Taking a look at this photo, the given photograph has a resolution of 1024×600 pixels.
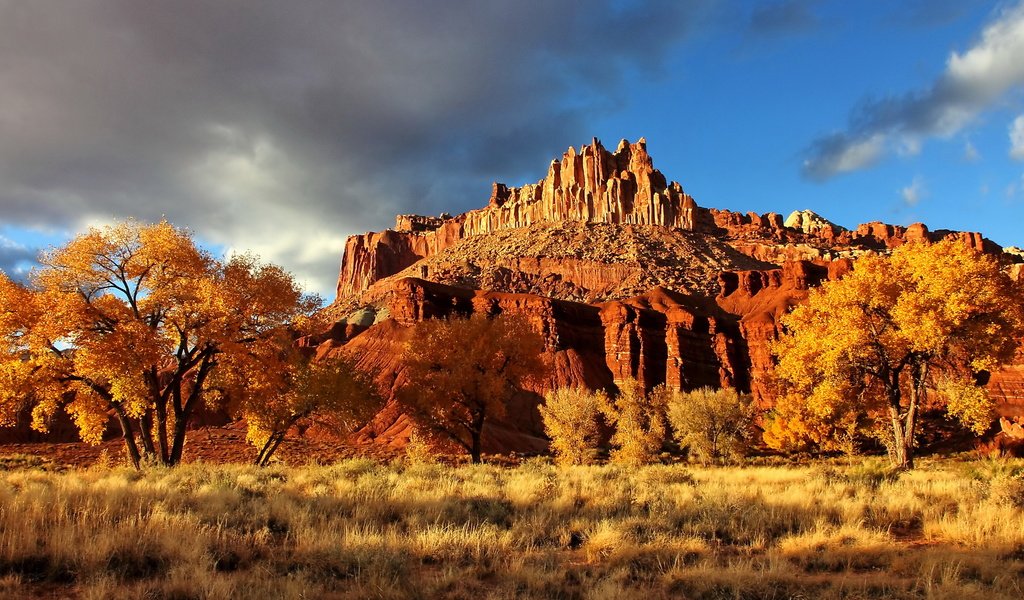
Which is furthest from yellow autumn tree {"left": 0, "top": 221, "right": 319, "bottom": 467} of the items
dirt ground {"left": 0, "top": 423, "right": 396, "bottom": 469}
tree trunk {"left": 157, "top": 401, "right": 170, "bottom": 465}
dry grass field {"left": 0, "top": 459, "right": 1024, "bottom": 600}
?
dirt ground {"left": 0, "top": 423, "right": 396, "bottom": 469}

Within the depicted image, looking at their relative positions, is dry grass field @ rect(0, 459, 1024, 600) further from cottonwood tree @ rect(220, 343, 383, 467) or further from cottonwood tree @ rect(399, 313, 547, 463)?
cottonwood tree @ rect(399, 313, 547, 463)

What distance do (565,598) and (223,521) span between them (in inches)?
210

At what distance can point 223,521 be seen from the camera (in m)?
8.58

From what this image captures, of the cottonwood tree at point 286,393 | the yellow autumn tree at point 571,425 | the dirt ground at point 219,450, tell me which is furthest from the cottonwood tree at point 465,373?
the dirt ground at point 219,450

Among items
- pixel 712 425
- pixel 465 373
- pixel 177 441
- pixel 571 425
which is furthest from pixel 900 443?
pixel 177 441

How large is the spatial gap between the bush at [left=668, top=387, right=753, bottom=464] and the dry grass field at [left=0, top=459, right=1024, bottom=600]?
29.4m

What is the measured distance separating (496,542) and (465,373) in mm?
21148

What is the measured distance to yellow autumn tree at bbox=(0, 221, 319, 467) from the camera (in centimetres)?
1911

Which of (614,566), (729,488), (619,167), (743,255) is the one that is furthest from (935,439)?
(619,167)

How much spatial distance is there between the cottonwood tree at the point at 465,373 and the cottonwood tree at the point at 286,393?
2.82m

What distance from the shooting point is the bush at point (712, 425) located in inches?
1644

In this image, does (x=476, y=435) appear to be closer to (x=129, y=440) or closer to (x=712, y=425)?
(x=129, y=440)

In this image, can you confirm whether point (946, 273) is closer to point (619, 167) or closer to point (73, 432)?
point (73, 432)

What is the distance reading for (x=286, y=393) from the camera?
25859mm
